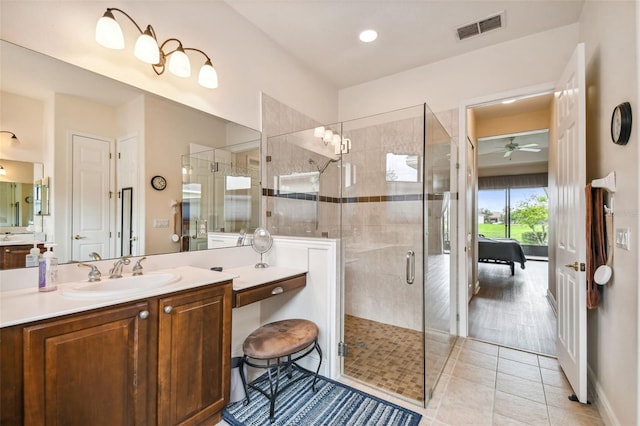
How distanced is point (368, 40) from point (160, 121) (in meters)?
2.02

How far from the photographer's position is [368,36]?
263 cm

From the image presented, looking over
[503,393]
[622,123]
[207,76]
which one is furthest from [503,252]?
[207,76]

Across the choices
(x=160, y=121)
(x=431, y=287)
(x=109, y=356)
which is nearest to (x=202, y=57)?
(x=160, y=121)

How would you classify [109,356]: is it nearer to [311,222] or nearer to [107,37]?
[107,37]

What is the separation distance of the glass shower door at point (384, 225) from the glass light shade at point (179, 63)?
5.07ft

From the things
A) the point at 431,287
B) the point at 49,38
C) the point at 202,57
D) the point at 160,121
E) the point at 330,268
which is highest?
the point at 202,57

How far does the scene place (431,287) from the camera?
2355mm

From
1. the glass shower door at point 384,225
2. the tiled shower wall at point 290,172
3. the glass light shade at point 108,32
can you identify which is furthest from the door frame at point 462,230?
the glass light shade at point 108,32

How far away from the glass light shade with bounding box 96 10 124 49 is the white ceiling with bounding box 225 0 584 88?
105cm

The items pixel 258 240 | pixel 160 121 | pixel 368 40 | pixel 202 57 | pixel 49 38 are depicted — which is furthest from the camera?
pixel 368 40

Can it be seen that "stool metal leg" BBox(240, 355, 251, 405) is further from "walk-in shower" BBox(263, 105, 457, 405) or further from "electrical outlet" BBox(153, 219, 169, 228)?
"electrical outlet" BBox(153, 219, 169, 228)

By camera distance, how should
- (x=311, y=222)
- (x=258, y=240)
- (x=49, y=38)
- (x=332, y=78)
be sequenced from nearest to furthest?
1. (x=49, y=38)
2. (x=258, y=240)
3. (x=311, y=222)
4. (x=332, y=78)

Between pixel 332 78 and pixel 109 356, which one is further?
pixel 332 78

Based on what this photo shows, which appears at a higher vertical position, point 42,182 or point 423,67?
point 423,67
